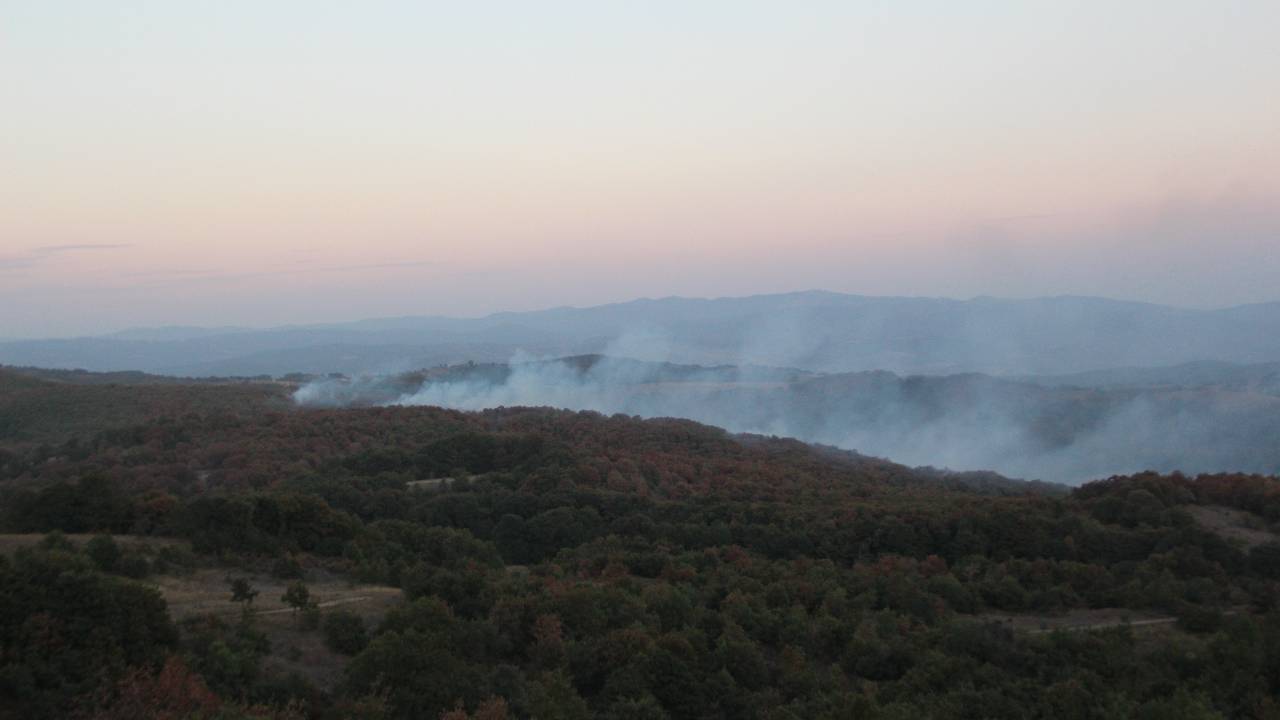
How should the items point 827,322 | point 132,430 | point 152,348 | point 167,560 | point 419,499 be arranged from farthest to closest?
1. point 152,348
2. point 827,322
3. point 132,430
4. point 419,499
5. point 167,560

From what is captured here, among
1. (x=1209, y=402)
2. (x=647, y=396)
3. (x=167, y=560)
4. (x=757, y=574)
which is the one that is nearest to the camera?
(x=167, y=560)

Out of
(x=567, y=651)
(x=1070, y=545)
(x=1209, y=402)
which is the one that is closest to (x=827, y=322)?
(x=1209, y=402)

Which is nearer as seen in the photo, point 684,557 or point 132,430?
point 684,557

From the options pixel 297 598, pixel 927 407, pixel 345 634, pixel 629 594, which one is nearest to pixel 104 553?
pixel 297 598

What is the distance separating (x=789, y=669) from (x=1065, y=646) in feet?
11.6

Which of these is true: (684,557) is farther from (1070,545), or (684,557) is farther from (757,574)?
(1070,545)

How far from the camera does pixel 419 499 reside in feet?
76.7

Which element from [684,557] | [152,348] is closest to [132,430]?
[684,557]

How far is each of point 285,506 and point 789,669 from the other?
397 inches

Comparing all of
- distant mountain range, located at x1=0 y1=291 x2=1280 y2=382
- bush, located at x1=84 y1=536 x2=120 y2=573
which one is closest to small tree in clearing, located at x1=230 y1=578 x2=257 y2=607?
bush, located at x1=84 y1=536 x2=120 y2=573

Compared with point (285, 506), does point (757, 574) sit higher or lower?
lower

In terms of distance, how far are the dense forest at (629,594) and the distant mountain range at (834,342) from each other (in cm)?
7579

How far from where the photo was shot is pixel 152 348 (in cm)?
17138

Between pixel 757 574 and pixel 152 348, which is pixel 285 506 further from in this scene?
pixel 152 348
